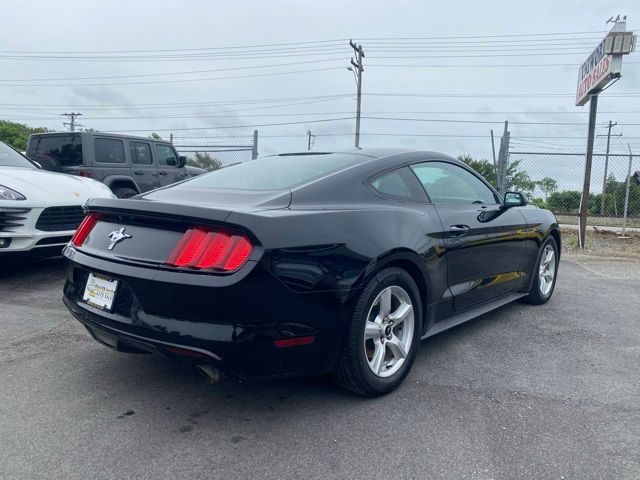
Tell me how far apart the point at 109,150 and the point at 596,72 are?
8.63m

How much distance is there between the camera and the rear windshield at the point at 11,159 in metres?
5.87

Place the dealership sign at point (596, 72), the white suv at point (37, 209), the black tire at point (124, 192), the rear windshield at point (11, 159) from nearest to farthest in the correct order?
the white suv at point (37, 209)
the rear windshield at point (11, 159)
the dealership sign at point (596, 72)
the black tire at point (124, 192)

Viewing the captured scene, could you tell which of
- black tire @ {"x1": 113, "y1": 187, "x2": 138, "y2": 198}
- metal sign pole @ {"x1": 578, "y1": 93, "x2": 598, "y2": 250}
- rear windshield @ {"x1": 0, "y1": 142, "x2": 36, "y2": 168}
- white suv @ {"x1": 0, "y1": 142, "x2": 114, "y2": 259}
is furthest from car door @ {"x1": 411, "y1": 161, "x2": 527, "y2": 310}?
black tire @ {"x1": 113, "y1": 187, "x2": 138, "y2": 198}

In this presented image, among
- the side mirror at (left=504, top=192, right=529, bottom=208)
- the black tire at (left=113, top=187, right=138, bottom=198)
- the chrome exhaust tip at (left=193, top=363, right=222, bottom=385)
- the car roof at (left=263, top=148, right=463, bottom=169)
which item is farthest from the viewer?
the black tire at (left=113, top=187, right=138, bottom=198)

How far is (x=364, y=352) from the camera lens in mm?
2756

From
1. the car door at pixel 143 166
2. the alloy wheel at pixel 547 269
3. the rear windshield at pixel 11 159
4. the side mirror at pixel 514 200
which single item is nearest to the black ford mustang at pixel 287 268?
the side mirror at pixel 514 200

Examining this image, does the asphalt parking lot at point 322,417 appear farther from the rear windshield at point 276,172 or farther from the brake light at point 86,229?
the rear windshield at point 276,172

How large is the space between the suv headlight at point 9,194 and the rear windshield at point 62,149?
3.87m

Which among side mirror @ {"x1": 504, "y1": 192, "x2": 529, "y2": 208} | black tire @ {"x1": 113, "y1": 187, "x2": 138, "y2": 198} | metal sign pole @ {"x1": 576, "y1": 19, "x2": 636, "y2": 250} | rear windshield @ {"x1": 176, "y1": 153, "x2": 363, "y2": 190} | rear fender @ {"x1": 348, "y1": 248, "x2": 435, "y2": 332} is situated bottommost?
rear fender @ {"x1": 348, "y1": 248, "x2": 435, "y2": 332}

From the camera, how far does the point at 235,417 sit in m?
2.66

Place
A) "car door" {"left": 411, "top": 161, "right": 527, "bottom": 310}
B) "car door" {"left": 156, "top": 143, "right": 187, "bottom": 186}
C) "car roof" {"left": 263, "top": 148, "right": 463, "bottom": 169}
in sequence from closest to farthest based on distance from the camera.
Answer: "car roof" {"left": 263, "top": 148, "right": 463, "bottom": 169} → "car door" {"left": 411, "top": 161, "right": 527, "bottom": 310} → "car door" {"left": 156, "top": 143, "right": 187, "bottom": 186}

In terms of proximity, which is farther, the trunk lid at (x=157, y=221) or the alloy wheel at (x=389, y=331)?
the alloy wheel at (x=389, y=331)

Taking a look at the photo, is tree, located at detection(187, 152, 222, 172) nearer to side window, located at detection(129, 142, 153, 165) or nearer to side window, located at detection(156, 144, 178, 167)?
side window, located at detection(156, 144, 178, 167)

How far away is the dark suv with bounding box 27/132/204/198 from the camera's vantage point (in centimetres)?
854
